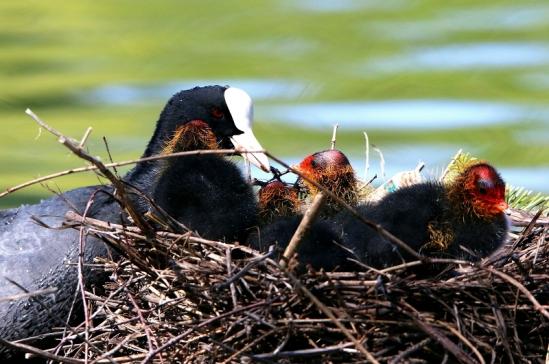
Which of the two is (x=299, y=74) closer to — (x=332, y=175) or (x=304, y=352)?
(x=332, y=175)

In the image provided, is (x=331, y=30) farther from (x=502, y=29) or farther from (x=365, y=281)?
(x=365, y=281)

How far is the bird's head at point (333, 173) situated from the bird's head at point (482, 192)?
1.35 feet

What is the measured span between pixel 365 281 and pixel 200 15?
31.2 ft

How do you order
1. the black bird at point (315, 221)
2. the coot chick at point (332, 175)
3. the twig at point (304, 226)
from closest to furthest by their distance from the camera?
the twig at point (304, 226) < the black bird at point (315, 221) < the coot chick at point (332, 175)

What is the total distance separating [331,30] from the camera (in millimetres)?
12750

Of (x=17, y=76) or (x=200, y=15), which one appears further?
(x=200, y=15)

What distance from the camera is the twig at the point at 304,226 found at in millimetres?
3605

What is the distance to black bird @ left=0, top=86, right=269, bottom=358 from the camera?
4.12 metres

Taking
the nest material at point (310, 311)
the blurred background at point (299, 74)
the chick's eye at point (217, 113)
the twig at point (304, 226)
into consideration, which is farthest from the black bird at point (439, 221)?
the blurred background at point (299, 74)

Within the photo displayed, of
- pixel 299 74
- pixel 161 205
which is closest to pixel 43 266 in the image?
pixel 161 205

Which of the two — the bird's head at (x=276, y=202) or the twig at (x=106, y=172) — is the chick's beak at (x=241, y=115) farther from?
the twig at (x=106, y=172)

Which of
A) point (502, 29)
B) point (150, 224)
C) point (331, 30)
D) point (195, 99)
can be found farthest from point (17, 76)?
point (150, 224)

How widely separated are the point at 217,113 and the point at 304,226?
1.25 meters

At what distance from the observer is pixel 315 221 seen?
404cm
